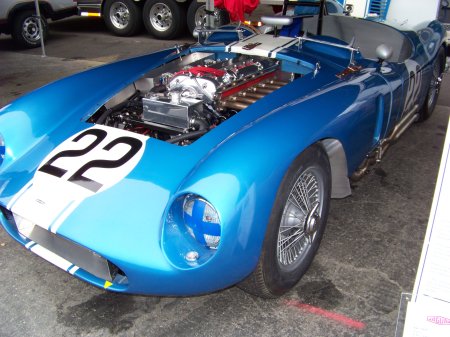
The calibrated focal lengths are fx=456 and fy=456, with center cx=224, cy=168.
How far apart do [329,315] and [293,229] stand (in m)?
0.43

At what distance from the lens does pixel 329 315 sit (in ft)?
7.00

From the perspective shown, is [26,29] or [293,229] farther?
[26,29]

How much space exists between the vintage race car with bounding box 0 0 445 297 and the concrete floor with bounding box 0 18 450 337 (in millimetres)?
157

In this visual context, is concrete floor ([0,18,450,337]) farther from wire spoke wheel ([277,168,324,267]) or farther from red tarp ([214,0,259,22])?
red tarp ([214,0,259,22])

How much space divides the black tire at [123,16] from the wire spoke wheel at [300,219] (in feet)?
26.1

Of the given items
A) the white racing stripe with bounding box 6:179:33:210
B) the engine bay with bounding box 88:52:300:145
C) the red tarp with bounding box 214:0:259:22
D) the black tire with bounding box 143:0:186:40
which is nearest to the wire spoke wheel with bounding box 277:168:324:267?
the engine bay with bounding box 88:52:300:145

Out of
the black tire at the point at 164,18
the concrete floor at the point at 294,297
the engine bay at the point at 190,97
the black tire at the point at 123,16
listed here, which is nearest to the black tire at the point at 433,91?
the concrete floor at the point at 294,297

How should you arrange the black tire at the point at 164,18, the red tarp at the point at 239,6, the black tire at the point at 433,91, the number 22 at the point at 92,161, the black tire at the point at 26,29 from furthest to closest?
the black tire at the point at 164,18, the black tire at the point at 26,29, the red tarp at the point at 239,6, the black tire at the point at 433,91, the number 22 at the point at 92,161

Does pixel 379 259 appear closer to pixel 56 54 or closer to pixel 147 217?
pixel 147 217

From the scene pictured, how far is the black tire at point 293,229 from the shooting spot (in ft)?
6.34

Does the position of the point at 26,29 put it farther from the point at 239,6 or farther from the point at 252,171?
the point at 252,171

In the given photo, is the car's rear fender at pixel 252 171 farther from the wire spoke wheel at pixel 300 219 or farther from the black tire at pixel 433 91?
the black tire at pixel 433 91

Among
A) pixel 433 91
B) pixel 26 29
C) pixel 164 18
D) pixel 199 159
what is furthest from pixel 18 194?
pixel 164 18

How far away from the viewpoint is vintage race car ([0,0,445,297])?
1780 millimetres
